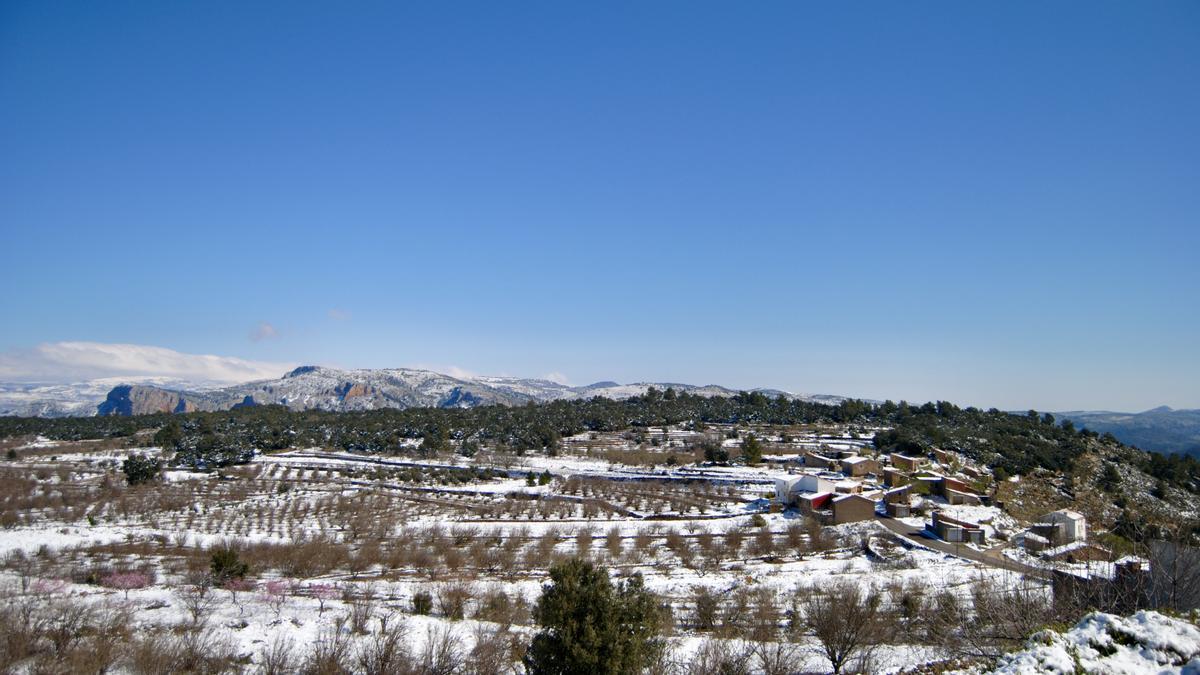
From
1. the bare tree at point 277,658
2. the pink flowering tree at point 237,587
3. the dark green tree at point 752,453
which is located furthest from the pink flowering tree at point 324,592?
the dark green tree at point 752,453

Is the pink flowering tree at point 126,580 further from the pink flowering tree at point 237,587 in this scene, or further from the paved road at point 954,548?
the paved road at point 954,548

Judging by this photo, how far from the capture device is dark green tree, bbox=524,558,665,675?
13469 mm

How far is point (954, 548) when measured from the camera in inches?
1428

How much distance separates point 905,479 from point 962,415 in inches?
1678

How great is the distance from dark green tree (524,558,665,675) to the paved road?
2412 centimetres

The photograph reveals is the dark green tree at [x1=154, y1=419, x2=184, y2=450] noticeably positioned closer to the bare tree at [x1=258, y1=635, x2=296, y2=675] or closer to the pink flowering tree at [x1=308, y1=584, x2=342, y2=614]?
the pink flowering tree at [x1=308, y1=584, x2=342, y2=614]

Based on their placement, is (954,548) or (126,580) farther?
(954,548)

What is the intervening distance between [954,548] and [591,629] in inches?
1245

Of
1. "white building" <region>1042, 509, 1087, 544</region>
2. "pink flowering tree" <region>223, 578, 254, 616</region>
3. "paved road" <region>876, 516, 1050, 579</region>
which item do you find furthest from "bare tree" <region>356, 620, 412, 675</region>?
"white building" <region>1042, 509, 1087, 544</region>

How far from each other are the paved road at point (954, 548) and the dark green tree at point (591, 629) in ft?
79.1

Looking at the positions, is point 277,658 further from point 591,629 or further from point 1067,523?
point 1067,523

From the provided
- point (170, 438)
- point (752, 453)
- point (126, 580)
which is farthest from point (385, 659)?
point (170, 438)

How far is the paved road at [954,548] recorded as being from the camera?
32125 millimetres

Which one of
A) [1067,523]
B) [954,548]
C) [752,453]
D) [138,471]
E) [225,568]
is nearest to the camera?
[225,568]
